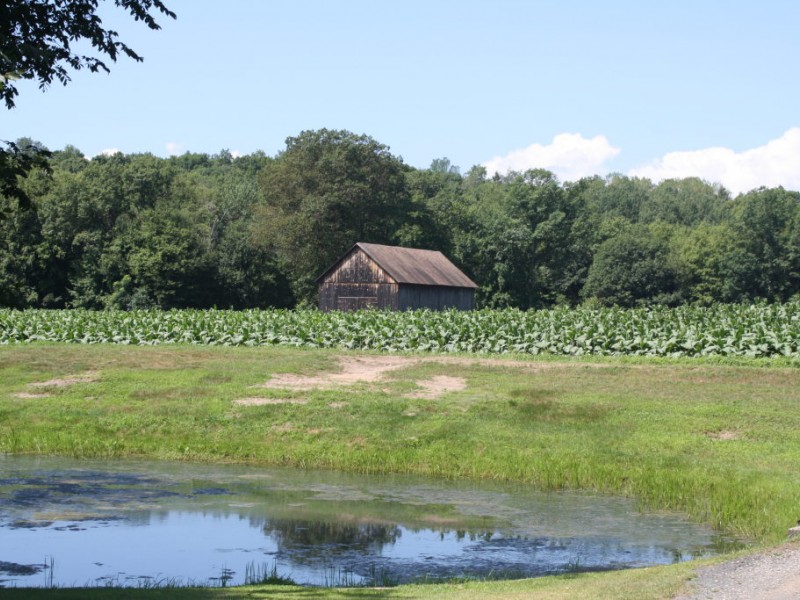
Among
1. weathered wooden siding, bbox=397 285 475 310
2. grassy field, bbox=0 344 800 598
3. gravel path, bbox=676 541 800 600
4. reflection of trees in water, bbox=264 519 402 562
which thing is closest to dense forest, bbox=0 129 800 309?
weathered wooden siding, bbox=397 285 475 310

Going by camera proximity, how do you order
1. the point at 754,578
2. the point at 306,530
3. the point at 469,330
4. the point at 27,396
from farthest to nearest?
the point at 469,330
the point at 27,396
the point at 306,530
the point at 754,578

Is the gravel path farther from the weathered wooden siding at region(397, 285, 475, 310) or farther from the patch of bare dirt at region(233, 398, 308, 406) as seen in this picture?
the weathered wooden siding at region(397, 285, 475, 310)

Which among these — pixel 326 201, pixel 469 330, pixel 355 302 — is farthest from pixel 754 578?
pixel 326 201

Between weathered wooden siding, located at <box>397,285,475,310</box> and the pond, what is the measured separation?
141ft

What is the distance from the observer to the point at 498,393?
2980cm

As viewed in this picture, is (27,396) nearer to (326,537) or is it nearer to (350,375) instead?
(350,375)

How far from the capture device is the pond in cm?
1502

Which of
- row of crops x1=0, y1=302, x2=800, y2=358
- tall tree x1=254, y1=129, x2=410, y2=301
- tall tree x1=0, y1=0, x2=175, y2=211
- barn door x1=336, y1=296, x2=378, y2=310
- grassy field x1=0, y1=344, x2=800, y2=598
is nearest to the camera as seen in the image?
tall tree x1=0, y1=0, x2=175, y2=211

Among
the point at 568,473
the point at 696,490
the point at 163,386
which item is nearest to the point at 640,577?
the point at 696,490

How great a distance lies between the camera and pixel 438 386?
3138 cm

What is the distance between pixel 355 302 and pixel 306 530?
163 ft

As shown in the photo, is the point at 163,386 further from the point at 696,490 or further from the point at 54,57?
the point at 54,57

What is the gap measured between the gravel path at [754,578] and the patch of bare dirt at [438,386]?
17262 mm

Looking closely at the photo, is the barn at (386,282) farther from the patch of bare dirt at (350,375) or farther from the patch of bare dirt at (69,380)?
the patch of bare dirt at (69,380)
